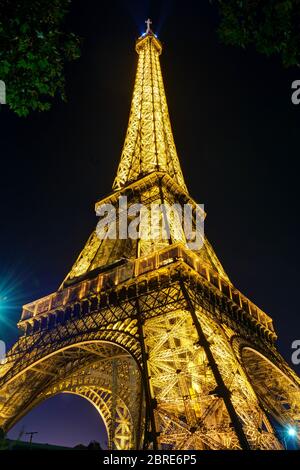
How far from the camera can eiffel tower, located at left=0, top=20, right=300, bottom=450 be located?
14.4m

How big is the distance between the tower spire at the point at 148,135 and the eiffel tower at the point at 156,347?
242 mm

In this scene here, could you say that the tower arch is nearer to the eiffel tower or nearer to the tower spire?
the eiffel tower

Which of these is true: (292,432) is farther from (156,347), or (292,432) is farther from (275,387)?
(156,347)

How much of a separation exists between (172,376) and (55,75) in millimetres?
11445

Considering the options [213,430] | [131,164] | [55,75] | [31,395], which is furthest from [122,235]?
[55,75]

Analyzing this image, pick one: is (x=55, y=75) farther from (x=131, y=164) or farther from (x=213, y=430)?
(x=131, y=164)

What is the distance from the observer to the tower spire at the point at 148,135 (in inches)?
1300

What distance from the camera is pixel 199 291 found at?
19922mm
